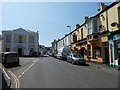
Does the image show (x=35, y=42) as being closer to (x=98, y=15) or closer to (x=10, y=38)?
(x=10, y=38)

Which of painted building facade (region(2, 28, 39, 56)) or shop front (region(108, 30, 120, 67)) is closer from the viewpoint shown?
shop front (region(108, 30, 120, 67))

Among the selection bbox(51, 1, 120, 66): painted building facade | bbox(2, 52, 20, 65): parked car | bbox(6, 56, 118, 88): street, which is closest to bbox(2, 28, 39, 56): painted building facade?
bbox(51, 1, 120, 66): painted building facade

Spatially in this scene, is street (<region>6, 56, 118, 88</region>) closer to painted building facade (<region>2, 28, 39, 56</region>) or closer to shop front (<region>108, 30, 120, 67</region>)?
shop front (<region>108, 30, 120, 67</region>)

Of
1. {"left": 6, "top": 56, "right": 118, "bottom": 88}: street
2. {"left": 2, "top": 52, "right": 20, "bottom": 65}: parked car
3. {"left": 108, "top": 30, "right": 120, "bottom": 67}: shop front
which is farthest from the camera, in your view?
{"left": 2, "top": 52, "right": 20, "bottom": 65}: parked car

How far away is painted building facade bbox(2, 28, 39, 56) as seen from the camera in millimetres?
71812

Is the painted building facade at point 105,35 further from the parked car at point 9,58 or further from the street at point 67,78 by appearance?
the parked car at point 9,58

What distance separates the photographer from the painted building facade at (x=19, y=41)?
7181cm

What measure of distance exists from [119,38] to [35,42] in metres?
53.7

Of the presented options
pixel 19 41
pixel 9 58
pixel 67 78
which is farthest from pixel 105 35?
pixel 19 41

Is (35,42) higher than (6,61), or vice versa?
(35,42)

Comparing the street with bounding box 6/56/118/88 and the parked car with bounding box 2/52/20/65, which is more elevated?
the parked car with bounding box 2/52/20/65

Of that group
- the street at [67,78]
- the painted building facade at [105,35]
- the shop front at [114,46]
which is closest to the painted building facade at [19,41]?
the painted building facade at [105,35]

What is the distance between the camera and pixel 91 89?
990 cm

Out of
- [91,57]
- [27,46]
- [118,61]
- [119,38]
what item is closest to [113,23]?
[119,38]
